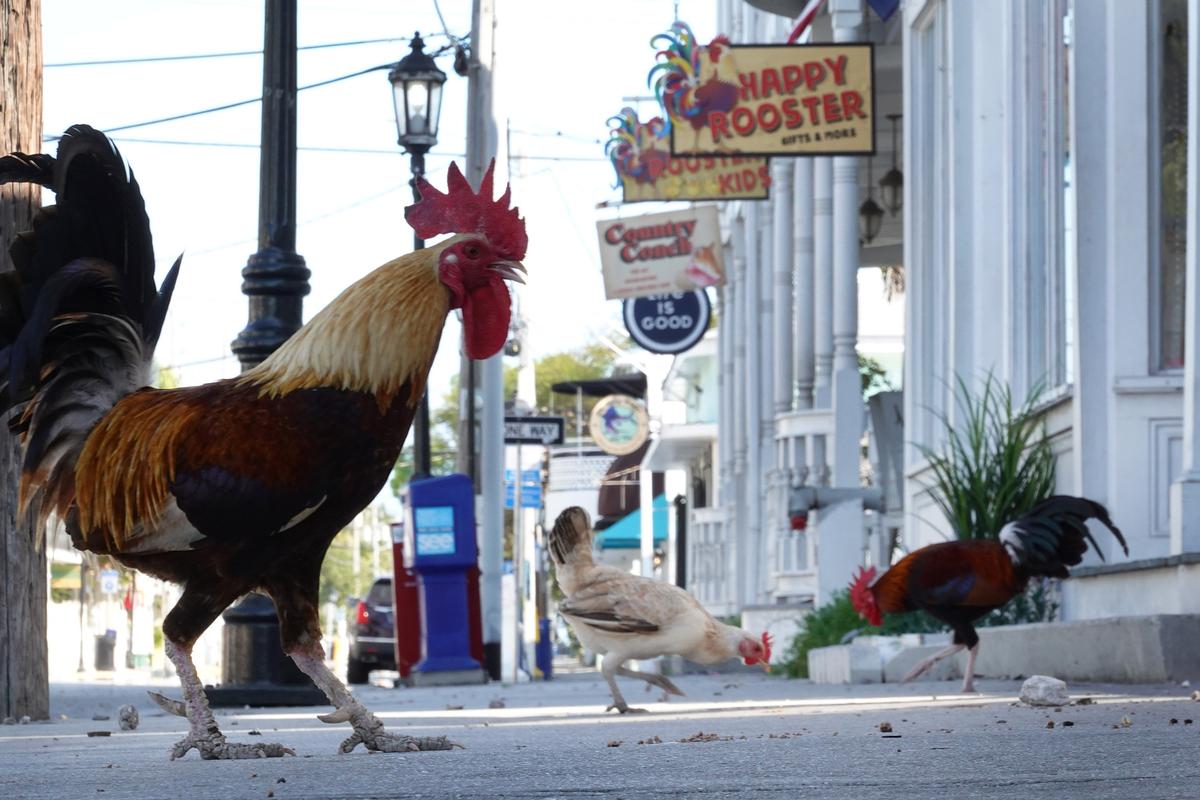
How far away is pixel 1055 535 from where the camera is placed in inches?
392

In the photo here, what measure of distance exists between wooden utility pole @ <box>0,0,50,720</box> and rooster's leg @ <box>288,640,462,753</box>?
3.82 m

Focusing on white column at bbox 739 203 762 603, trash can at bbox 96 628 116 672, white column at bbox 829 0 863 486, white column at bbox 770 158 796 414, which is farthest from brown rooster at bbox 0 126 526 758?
trash can at bbox 96 628 116 672

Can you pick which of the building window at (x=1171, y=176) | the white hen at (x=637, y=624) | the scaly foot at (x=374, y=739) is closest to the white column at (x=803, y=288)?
the building window at (x=1171, y=176)

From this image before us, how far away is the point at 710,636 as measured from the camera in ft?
31.4

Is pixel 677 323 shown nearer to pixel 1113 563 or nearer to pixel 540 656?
pixel 540 656

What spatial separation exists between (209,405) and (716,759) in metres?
1.83

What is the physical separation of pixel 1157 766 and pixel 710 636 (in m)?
5.31

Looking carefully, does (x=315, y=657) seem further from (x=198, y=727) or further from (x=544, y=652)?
(x=544, y=652)

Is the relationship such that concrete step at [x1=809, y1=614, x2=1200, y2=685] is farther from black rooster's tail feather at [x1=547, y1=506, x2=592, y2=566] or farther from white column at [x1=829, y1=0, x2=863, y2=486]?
white column at [x1=829, y1=0, x2=863, y2=486]

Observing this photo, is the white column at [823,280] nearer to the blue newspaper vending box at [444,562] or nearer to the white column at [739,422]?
the blue newspaper vending box at [444,562]

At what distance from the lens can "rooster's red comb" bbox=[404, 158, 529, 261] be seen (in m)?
5.91

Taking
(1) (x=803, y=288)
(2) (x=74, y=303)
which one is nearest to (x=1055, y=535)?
(2) (x=74, y=303)

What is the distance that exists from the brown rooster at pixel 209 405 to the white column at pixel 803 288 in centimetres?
1439

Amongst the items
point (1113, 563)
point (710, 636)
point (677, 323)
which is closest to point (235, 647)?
point (710, 636)
